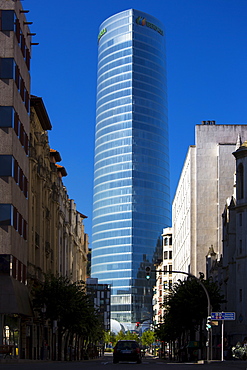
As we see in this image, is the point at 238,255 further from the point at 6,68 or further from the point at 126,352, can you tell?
the point at 6,68

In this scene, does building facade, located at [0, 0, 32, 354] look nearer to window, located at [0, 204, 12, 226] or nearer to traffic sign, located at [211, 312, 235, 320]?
window, located at [0, 204, 12, 226]

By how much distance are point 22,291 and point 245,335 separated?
25152 millimetres

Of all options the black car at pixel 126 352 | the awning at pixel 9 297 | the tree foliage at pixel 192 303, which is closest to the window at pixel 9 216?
the awning at pixel 9 297

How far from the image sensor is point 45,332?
71.9m

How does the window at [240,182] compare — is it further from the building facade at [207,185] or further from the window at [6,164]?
the building facade at [207,185]

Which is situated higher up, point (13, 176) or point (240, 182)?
point (240, 182)

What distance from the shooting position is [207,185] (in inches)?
4417

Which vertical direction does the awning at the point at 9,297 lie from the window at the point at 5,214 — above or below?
below

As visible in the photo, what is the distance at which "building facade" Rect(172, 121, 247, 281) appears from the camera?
11131 cm

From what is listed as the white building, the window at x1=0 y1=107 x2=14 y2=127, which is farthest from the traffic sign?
the window at x1=0 y1=107 x2=14 y2=127

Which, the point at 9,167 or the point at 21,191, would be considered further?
the point at 21,191

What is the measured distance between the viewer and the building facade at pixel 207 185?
365 ft

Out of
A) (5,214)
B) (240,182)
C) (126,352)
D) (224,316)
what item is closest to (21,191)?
(5,214)

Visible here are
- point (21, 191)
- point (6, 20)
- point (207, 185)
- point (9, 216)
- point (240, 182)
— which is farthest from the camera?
point (207, 185)
